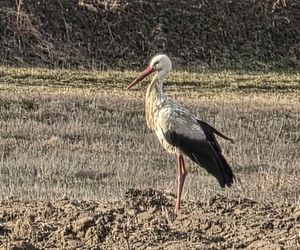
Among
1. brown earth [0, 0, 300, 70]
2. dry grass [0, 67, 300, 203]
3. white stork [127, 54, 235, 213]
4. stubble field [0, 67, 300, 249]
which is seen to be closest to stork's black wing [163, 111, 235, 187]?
white stork [127, 54, 235, 213]

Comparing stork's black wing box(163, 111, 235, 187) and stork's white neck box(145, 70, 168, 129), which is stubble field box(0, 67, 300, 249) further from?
stork's white neck box(145, 70, 168, 129)

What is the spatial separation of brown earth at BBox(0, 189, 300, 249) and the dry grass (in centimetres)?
156

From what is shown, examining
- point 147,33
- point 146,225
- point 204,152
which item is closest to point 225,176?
point 204,152

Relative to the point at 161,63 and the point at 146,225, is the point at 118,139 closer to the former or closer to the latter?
the point at 161,63

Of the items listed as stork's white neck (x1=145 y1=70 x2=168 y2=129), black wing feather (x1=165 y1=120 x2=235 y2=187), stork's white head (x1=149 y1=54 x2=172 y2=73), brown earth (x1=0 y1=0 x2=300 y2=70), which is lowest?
brown earth (x1=0 y1=0 x2=300 y2=70)

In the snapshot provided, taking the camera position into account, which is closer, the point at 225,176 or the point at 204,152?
the point at 225,176

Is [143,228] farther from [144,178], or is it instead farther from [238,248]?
[144,178]

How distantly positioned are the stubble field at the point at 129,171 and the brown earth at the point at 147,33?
15.5 feet

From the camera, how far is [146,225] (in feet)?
26.1

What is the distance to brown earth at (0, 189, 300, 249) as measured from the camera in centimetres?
730

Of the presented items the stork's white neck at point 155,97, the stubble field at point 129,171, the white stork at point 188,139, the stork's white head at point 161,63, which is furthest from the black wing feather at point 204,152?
the stork's white head at point 161,63

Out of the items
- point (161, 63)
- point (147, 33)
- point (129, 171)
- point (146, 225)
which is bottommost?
point (147, 33)

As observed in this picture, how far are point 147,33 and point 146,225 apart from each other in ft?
82.8

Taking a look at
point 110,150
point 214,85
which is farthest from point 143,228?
point 214,85
